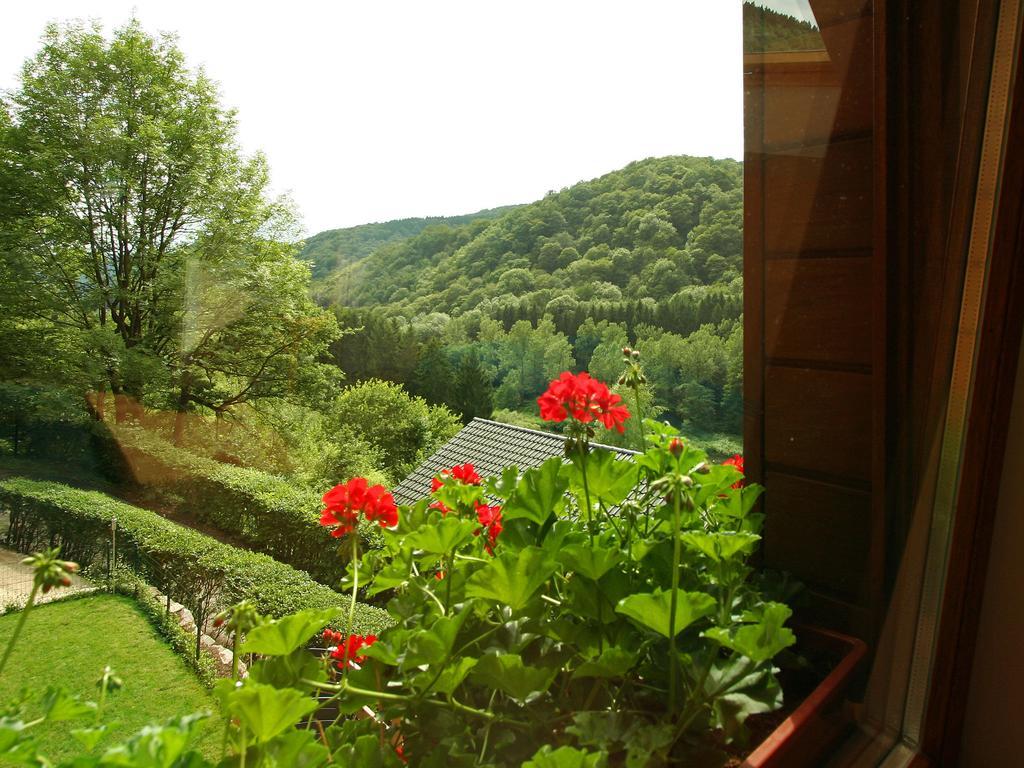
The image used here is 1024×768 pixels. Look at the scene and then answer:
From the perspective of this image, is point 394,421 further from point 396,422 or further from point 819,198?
point 819,198

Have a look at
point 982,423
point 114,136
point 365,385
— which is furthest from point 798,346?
point 114,136

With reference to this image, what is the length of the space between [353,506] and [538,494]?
0.69 ft

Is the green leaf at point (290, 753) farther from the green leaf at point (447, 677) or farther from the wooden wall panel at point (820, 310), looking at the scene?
the wooden wall panel at point (820, 310)

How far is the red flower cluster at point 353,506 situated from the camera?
668 mm

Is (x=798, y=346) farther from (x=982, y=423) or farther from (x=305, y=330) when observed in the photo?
(x=305, y=330)

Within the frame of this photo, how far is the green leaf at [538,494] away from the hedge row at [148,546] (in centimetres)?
32

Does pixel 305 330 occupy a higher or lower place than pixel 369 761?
higher

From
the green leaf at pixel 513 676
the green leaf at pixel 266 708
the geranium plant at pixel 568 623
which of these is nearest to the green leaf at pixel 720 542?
the geranium plant at pixel 568 623

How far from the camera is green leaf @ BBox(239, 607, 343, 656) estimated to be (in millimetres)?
510

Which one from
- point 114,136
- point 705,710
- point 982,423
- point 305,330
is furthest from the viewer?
point 305,330

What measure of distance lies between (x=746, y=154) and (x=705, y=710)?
73 cm

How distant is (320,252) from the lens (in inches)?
38.5

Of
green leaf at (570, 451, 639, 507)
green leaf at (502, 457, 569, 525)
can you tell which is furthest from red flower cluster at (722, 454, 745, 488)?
green leaf at (502, 457, 569, 525)

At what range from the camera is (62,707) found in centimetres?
35
